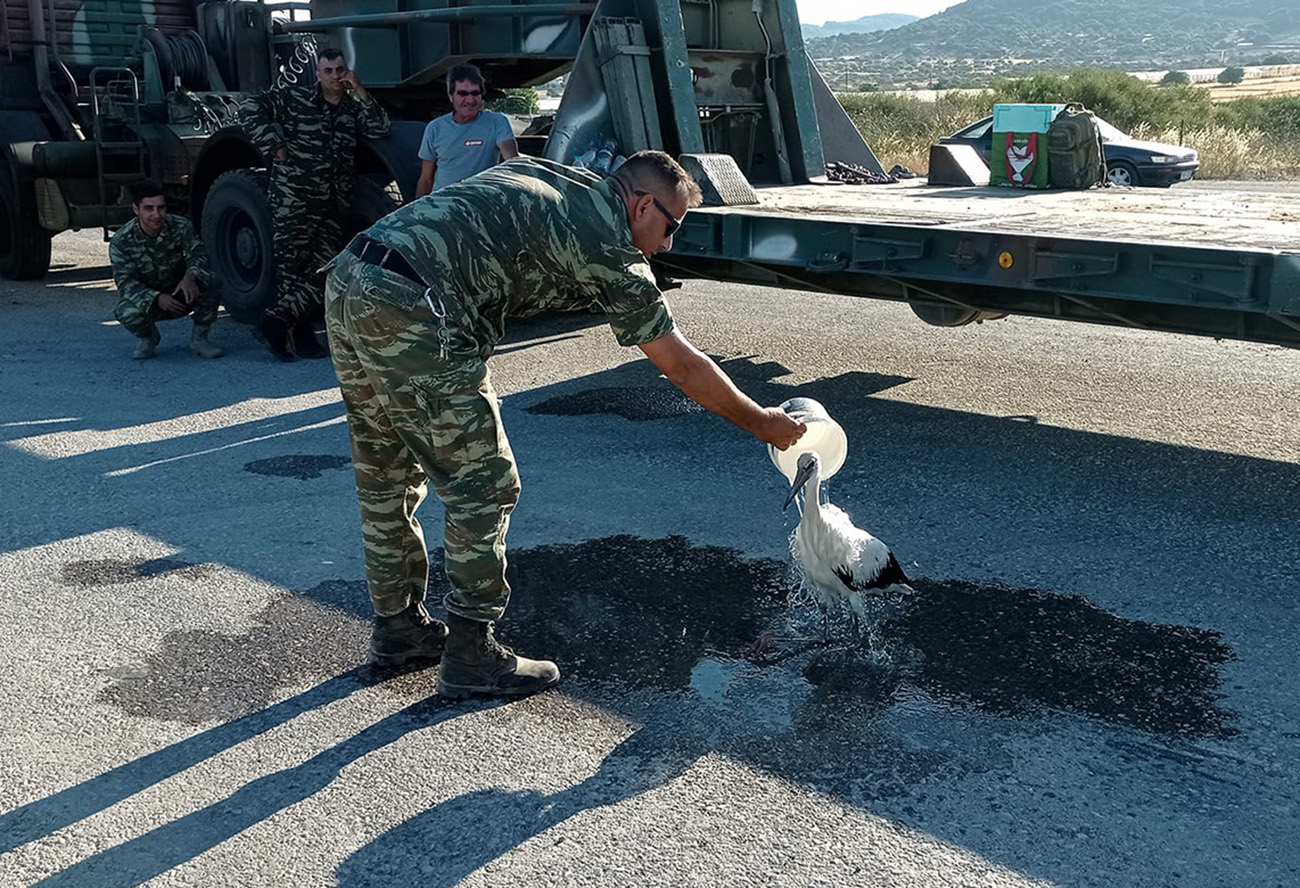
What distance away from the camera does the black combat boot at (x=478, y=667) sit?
3.98 metres

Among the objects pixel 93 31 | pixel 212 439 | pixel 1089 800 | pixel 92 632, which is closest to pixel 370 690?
pixel 92 632

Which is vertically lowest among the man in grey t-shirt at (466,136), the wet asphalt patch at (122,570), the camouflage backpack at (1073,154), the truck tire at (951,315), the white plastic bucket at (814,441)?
the wet asphalt patch at (122,570)

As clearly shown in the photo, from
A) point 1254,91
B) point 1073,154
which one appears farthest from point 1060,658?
point 1254,91

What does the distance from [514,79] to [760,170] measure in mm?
2180

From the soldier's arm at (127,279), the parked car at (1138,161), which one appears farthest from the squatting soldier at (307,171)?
the parked car at (1138,161)

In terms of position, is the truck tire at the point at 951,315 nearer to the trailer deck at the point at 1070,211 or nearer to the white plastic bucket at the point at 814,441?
the trailer deck at the point at 1070,211

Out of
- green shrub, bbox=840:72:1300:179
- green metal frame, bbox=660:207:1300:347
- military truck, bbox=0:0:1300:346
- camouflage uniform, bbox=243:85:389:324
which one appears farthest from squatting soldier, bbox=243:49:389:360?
green shrub, bbox=840:72:1300:179

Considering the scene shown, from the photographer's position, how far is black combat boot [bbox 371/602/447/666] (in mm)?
4219

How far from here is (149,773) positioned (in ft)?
11.9

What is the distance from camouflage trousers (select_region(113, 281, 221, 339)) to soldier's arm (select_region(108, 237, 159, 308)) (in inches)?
1.6

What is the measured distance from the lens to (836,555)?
411 centimetres

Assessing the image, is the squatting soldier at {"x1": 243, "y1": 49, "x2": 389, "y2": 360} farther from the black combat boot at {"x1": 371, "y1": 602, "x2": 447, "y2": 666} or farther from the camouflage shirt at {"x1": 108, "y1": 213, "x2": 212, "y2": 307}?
the black combat boot at {"x1": 371, "y1": 602, "x2": 447, "y2": 666}

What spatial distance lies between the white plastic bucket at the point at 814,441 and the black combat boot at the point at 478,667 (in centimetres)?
101

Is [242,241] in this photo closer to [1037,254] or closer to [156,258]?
[156,258]
